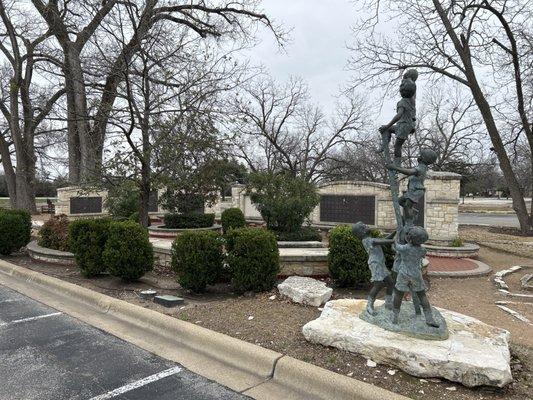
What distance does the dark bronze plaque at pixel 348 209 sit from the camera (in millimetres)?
14375

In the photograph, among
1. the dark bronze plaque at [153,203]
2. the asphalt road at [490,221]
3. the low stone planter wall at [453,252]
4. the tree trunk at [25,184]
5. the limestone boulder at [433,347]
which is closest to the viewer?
the limestone boulder at [433,347]

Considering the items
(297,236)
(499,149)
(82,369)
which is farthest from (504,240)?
(82,369)

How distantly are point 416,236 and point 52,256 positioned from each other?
8274 mm

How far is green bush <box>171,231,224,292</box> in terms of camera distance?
655 cm

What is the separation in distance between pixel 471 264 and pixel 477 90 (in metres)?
8.79

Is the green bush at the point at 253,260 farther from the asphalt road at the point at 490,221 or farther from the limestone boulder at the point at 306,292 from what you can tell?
the asphalt road at the point at 490,221

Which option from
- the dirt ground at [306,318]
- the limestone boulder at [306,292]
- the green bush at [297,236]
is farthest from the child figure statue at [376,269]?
the green bush at [297,236]

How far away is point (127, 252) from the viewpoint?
23.4ft

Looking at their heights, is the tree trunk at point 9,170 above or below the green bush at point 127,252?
above

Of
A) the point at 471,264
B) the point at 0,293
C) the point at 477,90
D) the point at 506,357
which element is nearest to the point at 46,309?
the point at 0,293

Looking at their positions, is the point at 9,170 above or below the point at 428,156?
above

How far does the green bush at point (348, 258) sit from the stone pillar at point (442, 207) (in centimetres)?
693

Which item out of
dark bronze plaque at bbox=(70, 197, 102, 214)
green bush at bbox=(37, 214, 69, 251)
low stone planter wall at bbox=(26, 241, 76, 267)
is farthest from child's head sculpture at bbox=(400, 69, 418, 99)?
dark bronze plaque at bbox=(70, 197, 102, 214)

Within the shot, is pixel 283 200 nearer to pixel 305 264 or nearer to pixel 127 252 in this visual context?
pixel 305 264
